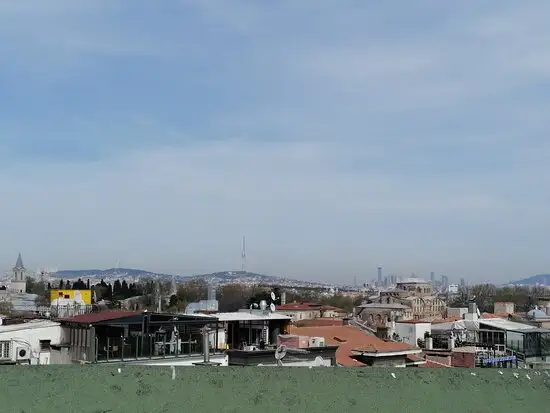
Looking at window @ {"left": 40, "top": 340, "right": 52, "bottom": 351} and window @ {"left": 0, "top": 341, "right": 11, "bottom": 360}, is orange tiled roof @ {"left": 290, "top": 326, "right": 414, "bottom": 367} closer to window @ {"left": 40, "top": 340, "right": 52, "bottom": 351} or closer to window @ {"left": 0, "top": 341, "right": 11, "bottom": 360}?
window @ {"left": 40, "top": 340, "right": 52, "bottom": 351}

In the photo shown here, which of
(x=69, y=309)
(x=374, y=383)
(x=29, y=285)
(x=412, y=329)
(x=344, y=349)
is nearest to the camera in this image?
(x=374, y=383)

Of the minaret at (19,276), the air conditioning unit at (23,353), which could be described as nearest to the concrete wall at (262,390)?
the air conditioning unit at (23,353)

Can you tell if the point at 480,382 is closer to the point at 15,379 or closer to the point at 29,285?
the point at 15,379

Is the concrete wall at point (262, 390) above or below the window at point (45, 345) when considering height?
above

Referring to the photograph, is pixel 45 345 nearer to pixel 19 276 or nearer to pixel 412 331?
pixel 412 331

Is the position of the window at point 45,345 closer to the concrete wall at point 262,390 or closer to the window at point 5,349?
the window at point 5,349

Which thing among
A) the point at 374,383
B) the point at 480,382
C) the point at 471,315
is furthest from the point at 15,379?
the point at 471,315
